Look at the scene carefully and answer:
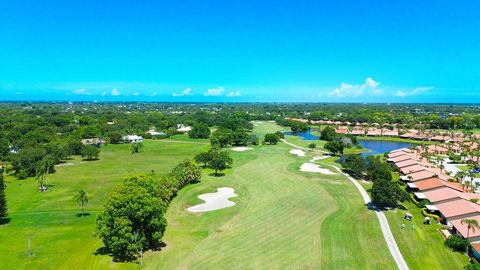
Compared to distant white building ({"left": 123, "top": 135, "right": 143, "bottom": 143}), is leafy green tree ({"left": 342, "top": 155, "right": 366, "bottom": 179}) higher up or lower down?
higher up

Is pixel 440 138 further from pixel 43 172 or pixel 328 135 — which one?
pixel 43 172

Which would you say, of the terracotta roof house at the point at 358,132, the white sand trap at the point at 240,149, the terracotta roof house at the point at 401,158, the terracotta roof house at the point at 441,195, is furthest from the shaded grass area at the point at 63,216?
the terracotta roof house at the point at 358,132

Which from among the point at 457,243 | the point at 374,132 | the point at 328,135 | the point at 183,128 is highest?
the point at 328,135

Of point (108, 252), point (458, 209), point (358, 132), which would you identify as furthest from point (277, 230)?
point (358, 132)

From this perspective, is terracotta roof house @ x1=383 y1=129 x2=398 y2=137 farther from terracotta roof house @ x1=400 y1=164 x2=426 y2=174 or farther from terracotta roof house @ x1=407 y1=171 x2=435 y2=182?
terracotta roof house @ x1=407 y1=171 x2=435 y2=182

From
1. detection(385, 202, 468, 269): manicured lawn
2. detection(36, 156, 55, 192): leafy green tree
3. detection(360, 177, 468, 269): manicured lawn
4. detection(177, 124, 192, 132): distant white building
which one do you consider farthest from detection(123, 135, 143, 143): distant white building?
detection(385, 202, 468, 269): manicured lawn

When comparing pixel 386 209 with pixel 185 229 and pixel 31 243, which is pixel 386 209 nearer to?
pixel 185 229
